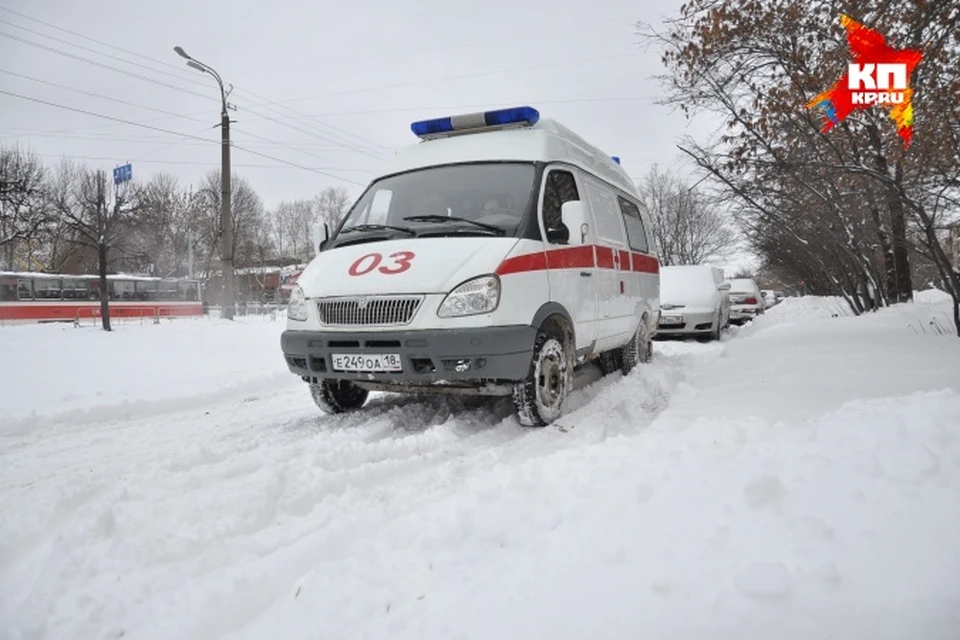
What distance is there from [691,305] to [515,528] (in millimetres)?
9744

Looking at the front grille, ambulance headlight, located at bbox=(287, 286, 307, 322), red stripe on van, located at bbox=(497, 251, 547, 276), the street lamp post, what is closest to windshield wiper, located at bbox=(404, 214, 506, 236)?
red stripe on van, located at bbox=(497, 251, 547, 276)

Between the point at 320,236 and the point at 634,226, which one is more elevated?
the point at 634,226

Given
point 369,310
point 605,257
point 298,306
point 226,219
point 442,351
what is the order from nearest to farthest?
1. point 442,351
2. point 369,310
3. point 298,306
4. point 605,257
5. point 226,219

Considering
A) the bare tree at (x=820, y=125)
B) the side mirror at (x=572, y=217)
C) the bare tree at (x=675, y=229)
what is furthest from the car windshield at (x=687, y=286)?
the bare tree at (x=675, y=229)

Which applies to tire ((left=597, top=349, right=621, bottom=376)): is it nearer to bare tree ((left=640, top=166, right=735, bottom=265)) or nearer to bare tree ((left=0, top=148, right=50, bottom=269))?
bare tree ((left=0, top=148, right=50, bottom=269))

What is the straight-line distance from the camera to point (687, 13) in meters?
7.57

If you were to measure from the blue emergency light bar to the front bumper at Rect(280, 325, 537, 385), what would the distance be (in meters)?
2.19

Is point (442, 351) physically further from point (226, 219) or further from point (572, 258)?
point (226, 219)

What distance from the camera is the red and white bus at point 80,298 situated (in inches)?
1003

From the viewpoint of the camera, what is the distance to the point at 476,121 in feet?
16.6

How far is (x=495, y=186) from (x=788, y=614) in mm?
3543

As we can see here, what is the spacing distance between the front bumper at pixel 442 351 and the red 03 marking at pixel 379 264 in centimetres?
44

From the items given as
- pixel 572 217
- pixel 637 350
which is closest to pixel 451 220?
pixel 572 217

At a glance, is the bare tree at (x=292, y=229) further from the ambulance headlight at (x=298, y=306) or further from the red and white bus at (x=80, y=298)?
the ambulance headlight at (x=298, y=306)
